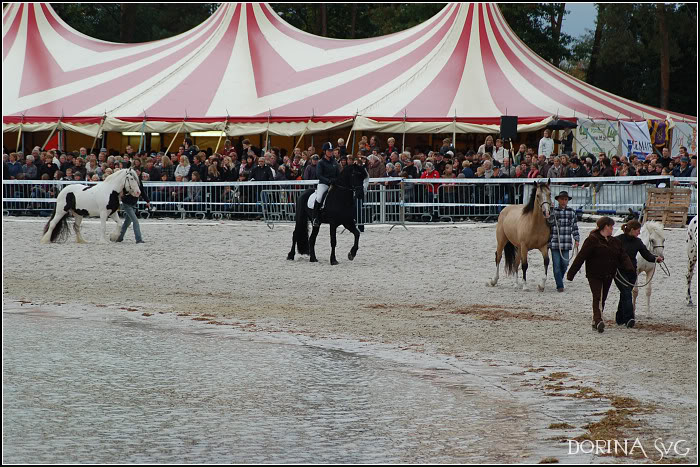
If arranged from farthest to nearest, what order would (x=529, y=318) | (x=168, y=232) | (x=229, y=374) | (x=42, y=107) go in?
1. (x=42, y=107)
2. (x=168, y=232)
3. (x=529, y=318)
4. (x=229, y=374)

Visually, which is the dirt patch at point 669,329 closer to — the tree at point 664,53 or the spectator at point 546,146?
the spectator at point 546,146

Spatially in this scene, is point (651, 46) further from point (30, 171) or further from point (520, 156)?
point (30, 171)

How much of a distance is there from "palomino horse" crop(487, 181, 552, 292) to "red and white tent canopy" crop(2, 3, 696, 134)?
42.0ft

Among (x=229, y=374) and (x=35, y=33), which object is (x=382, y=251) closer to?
(x=229, y=374)

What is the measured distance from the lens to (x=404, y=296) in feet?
49.5

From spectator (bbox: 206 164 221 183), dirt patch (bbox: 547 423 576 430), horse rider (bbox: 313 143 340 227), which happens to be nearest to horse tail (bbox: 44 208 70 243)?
spectator (bbox: 206 164 221 183)

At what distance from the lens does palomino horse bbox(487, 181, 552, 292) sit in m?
15.2

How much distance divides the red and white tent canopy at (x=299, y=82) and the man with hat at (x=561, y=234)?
13.2m

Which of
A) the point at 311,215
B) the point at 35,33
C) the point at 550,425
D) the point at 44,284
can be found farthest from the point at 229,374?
the point at 35,33

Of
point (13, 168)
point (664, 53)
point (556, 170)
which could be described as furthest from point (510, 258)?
point (664, 53)

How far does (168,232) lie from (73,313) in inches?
359

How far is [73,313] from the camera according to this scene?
44.3ft

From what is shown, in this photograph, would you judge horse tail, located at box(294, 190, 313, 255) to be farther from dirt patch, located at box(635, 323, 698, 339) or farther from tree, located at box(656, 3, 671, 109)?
tree, located at box(656, 3, 671, 109)

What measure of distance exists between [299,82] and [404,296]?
686 inches
